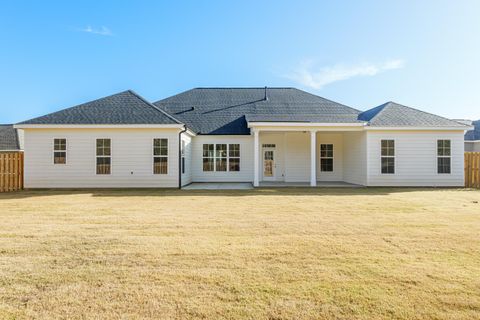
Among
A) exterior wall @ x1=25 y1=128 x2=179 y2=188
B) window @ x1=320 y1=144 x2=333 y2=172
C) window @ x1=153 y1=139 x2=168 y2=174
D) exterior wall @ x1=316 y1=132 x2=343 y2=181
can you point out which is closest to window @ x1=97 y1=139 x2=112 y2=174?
exterior wall @ x1=25 y1=128 x2=179 y2=188

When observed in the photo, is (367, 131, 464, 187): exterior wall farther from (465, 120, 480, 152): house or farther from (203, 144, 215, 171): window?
(465, 120, 480, 152): house

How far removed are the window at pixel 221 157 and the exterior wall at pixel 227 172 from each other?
229mm

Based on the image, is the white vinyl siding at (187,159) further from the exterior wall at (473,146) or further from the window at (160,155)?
the exterior wall at (473,146)

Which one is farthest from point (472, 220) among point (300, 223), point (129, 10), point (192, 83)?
point (192, 83)

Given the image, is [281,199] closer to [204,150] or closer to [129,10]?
[204,150]

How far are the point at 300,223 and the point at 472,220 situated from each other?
14.3ft

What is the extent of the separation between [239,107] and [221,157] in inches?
177

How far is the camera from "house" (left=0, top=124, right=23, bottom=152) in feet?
90.1

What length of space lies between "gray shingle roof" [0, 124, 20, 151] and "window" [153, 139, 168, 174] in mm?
21603

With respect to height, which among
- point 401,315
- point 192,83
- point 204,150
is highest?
point 192,83

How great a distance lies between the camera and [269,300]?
3.10m

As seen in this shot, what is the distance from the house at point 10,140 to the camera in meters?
27.5

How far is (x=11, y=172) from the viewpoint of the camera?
14250 millimetres

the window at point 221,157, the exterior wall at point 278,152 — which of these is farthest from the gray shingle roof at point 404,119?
the window at point 221,157
